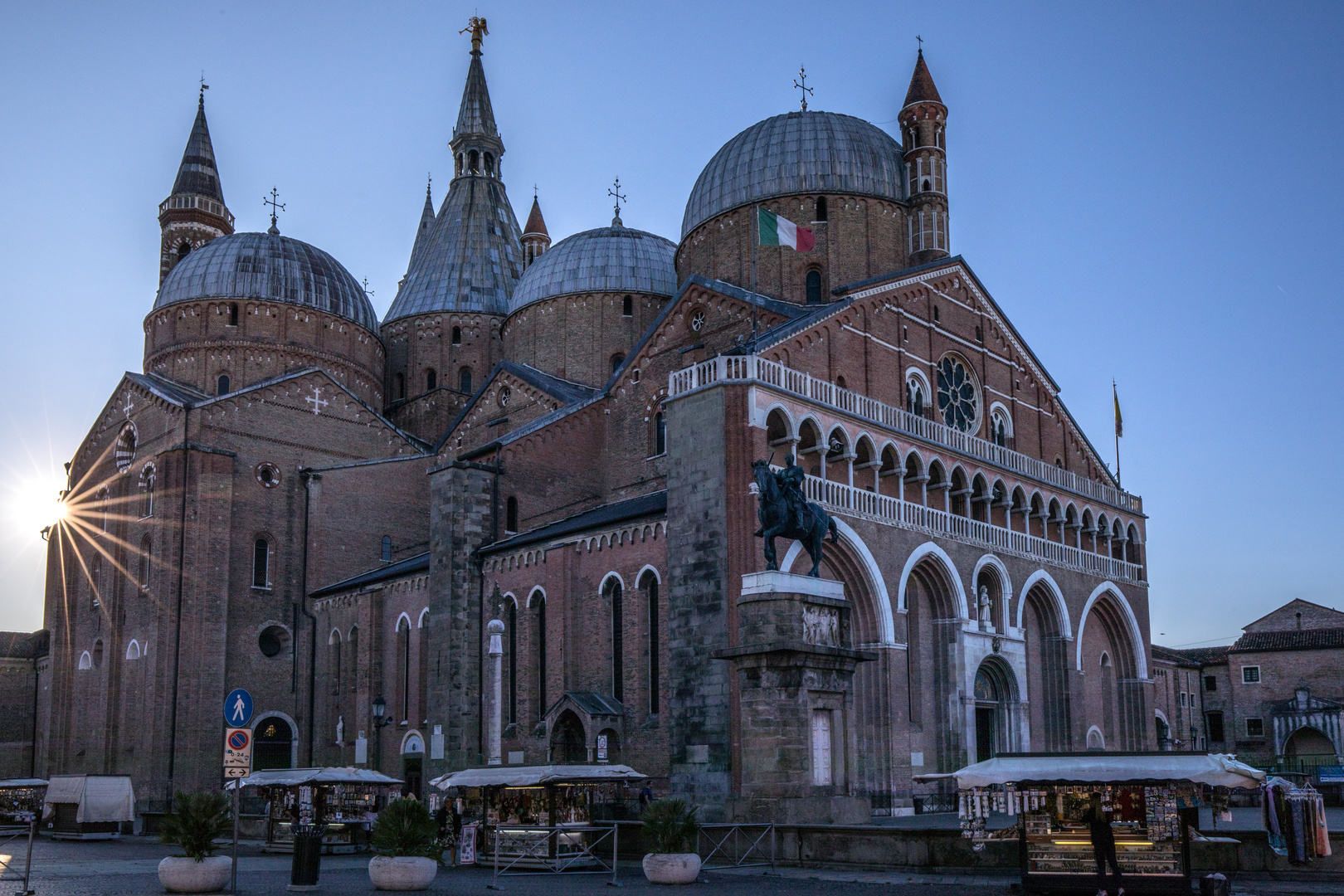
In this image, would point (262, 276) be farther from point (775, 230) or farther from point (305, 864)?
point (305, 864)

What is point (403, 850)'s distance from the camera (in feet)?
59.7

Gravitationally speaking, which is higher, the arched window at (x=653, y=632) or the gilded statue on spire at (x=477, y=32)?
the gilded statue on spire at (x=477, y=32)

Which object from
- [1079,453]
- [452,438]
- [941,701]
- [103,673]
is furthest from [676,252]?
[103,673]

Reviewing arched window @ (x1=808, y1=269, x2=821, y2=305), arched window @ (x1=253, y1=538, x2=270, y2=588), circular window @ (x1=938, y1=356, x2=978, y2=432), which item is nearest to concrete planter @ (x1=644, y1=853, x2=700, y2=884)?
circular window @ (x1=938, y1=356, x2=978, y2=432)

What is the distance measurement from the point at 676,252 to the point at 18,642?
3351 cm

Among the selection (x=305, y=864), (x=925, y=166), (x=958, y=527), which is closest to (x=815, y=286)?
(x=925, y=166)

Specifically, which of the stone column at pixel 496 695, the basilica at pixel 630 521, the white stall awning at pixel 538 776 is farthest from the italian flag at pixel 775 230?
the stone column at pixel 496 695

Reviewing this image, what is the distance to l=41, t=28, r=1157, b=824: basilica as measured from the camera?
2917 cm

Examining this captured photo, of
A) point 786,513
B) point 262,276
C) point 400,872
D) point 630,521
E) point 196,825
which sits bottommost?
point 400,872

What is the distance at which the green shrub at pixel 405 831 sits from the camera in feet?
59.6

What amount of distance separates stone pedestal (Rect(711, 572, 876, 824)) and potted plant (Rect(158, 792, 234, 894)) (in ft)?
29.8

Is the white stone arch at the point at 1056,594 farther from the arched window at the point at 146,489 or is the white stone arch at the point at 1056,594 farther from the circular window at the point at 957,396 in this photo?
the arched window at the point at 146,489

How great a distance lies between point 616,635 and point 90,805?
14.3m

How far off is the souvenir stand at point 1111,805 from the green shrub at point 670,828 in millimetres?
4259
